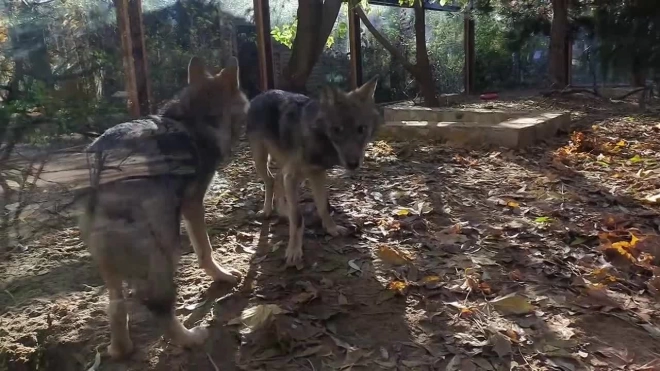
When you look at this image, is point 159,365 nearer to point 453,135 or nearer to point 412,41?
point 453,135

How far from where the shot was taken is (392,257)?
2.97 m

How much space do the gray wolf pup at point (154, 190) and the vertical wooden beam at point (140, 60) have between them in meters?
0.07

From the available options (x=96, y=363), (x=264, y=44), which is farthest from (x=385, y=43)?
(x=96, y=363)

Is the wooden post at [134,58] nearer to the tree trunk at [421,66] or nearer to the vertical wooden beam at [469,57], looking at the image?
the tree trunk at [421,66]

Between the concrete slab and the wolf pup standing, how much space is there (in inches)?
99.0

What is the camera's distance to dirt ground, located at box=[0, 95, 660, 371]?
203 cm

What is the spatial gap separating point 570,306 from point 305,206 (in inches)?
78.0

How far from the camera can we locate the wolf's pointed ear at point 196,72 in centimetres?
222

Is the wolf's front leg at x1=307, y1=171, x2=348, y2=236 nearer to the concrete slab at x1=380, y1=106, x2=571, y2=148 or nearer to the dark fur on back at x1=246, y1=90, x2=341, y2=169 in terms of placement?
the dark fur on back at x1=246, y1=90, x2=341, y2=169

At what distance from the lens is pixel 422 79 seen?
8.52 metres

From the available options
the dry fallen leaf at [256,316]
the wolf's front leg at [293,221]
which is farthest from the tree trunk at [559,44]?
the dry fallen leaf at [256,316]

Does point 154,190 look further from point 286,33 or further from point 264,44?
point 286,33

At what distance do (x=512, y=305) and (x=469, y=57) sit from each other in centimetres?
1097

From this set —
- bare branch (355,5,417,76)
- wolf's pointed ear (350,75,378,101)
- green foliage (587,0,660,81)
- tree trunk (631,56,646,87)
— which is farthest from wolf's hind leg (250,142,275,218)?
tree trunk (631,56,646,87)
